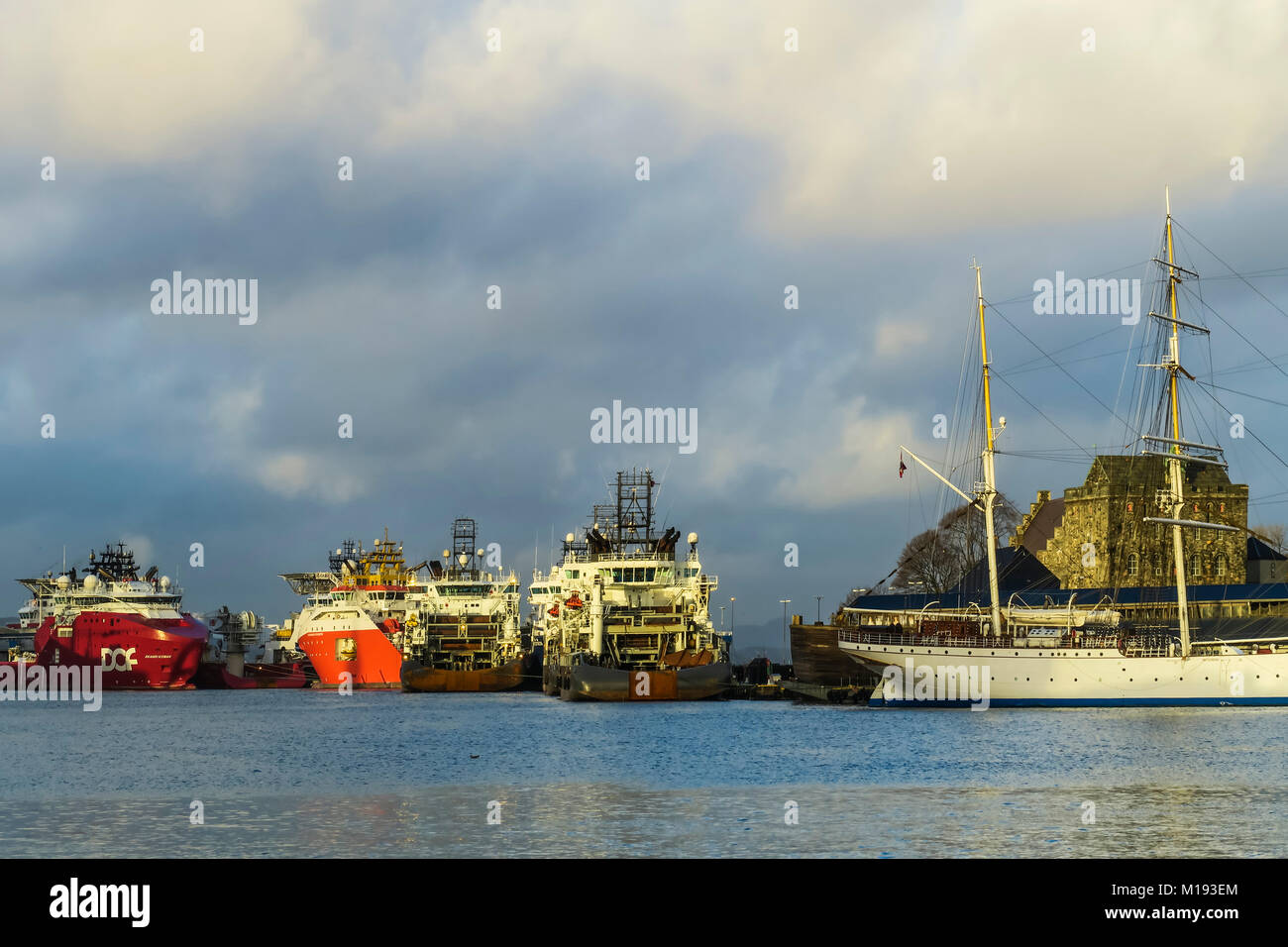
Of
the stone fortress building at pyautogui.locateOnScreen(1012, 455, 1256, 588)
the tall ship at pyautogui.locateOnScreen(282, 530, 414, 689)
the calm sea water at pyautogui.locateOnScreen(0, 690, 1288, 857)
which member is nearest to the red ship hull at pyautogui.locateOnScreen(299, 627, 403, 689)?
the tall ship at pyautogui.locateOnScreen(282, 530, 414, 689)

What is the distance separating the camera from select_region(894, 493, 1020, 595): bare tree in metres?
125

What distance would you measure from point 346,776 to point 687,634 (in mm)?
61496

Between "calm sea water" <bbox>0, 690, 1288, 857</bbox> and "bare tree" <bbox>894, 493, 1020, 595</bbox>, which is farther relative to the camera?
"bare tree" <bbox>894, 493, 1020, 595</bbox>

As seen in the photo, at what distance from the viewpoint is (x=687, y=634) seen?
10662 cm

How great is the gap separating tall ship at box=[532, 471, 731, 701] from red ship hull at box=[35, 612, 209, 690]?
48334 mm

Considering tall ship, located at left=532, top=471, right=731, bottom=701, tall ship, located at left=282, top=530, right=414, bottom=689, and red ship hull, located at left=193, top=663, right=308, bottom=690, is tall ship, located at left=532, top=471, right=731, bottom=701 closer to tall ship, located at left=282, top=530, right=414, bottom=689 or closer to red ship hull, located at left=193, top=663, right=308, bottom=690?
tall ship, located at left=282, top=530, right=414, bottom=689

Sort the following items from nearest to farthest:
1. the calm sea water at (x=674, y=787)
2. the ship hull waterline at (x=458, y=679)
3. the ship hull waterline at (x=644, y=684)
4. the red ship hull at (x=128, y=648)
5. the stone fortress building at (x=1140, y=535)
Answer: the calm sea water at (x=674, y=787) < the ship hull waterline at (x=644, y=684) < the stone fortress building at (x=1140, y=535) < the ship hull waterline at (x=458, y=679) < the red ship hull at (x=128, y=648)

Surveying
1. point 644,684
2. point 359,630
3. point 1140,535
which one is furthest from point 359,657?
point 1140,535

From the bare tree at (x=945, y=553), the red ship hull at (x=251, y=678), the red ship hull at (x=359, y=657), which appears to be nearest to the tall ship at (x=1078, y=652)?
the bare tree at (x=945, y=553)

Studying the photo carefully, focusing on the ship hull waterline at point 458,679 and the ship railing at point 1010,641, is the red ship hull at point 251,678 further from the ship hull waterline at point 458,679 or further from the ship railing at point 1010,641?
the ship railing at point 1010,641

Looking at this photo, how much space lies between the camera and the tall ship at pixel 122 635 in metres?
142

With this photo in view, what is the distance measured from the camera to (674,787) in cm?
4178

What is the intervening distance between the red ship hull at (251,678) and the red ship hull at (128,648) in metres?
10.6
